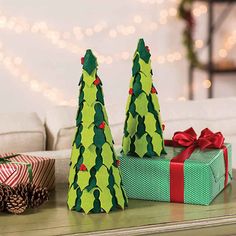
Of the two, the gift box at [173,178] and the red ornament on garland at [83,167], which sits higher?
the red ornament on garland at [83,167]

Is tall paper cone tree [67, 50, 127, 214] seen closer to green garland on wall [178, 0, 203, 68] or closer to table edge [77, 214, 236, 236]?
table edge [77, 214, 236, 236]

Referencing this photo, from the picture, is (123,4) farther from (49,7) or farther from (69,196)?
(69,196)

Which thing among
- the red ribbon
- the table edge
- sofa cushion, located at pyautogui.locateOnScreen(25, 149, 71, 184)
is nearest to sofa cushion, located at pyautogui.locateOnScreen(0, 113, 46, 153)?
sofa cushion, located at pyautogui.locateOnScreen(25, 149, 71, 184)

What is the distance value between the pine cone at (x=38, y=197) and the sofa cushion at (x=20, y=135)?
0.59 m

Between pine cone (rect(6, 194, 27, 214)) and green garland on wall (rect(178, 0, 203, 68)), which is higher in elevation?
green garland on wall (rect(178, 0, 203, 68))

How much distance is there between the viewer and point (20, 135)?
2125 millimetres

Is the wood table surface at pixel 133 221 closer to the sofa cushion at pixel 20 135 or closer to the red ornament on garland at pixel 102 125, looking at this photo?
the red ornament on garland at pixel 102 125

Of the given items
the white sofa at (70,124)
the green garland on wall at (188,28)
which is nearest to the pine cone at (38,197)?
the white sofa at (70,124)

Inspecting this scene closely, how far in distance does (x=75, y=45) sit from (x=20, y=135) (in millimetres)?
3113

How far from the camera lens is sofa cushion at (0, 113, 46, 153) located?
212 cm

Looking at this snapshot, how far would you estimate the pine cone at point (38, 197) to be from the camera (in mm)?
1528

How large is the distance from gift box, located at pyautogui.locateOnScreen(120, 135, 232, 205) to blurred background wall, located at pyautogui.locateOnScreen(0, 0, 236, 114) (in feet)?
11.5

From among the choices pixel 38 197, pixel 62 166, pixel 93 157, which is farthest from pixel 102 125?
pixel 62 166

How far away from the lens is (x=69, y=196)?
154 centimetres
